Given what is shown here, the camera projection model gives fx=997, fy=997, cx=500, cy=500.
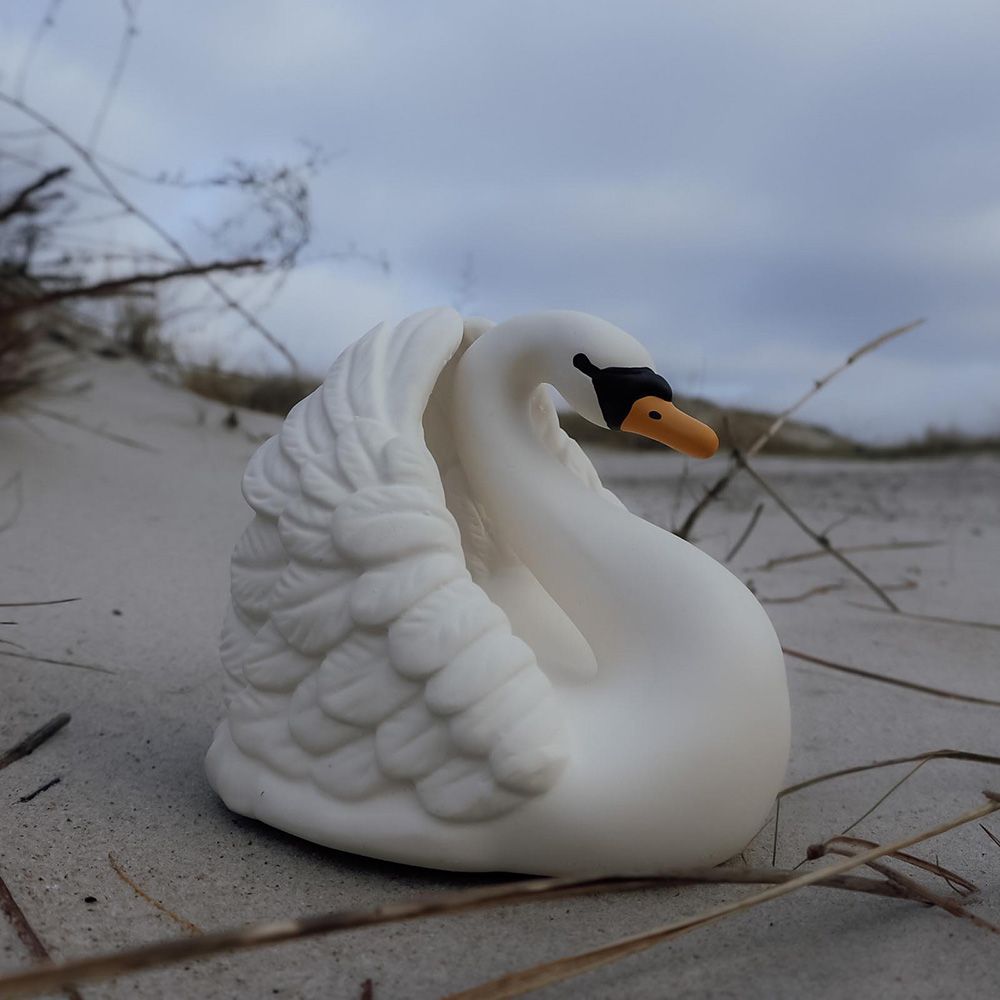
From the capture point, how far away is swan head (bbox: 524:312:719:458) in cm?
163

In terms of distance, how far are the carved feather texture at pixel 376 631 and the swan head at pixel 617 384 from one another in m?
0.22

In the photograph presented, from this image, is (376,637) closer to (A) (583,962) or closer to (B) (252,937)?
(A) (583,962)

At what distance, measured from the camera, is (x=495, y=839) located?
1435 millimetres

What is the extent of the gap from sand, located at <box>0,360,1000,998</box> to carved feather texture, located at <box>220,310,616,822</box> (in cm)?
18

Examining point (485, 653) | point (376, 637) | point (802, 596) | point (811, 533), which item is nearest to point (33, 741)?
point (376, 637)

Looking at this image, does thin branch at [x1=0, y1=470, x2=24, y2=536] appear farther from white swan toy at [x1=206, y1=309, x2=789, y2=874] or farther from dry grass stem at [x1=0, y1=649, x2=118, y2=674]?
white swan toy at [x1=206, y1=309, x2=789, y2=874]

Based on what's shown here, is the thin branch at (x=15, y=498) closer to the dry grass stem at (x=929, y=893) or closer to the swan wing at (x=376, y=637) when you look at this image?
the swan wing at (x=376, y=637)

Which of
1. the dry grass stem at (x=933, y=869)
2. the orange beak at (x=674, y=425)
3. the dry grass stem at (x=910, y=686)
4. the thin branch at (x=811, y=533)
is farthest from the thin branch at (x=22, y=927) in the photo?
the thin branch at (x=811, y=533)

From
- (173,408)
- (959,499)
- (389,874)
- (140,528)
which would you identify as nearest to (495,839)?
(389,874)

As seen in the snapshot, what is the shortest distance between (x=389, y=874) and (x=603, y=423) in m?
0.80

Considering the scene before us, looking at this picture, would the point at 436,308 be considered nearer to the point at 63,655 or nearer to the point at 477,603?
the point at 477,603

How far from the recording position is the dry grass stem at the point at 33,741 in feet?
5.84

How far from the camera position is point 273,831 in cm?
162

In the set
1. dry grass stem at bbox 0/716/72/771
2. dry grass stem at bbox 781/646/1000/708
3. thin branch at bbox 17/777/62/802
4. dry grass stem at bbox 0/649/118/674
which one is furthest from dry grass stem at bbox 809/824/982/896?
dry grass stem at bbox 0/649/118/674
